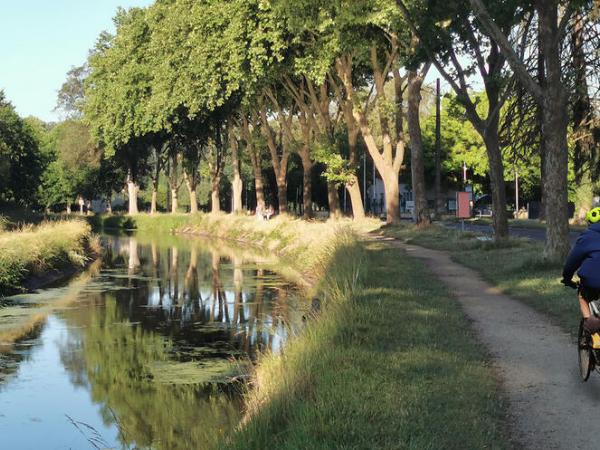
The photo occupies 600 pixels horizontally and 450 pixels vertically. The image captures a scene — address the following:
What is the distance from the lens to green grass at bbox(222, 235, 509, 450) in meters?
6.49

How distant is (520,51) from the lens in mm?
23906

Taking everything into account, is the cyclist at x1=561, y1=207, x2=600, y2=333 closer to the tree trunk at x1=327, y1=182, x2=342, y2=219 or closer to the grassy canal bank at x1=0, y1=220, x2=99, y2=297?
the grassy canal bank at x1=0, y1=220, x2=99, y2=297

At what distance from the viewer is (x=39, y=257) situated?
88.5 ft

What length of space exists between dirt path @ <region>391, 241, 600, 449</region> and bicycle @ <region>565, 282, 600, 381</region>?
203 mm

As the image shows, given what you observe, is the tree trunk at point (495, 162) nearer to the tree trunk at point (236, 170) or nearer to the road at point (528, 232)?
the road at point (528, 232)

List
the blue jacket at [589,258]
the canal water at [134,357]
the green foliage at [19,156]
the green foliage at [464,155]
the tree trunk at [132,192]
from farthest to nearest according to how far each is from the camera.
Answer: the tree trunk at [132,192] < the green foliage at [464,155] < the green foliage at [19,156] < the canal water at [134,357] < the blue jacket at [589,258]

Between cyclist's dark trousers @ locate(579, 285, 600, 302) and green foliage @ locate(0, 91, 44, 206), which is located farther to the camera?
green foliage @ locate(0, 91, 44, 206)

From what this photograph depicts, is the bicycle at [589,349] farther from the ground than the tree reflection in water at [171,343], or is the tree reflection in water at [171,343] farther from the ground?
the bicycle at [589,349]

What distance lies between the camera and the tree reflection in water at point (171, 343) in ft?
35.2

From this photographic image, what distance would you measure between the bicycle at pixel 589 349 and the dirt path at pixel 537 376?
20 centimetres

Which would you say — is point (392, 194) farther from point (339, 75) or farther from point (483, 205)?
point (483, 205)

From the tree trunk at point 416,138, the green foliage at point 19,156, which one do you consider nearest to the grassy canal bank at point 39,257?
the tree trunk at point 416,138

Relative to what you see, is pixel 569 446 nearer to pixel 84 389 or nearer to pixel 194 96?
pixel 84 389

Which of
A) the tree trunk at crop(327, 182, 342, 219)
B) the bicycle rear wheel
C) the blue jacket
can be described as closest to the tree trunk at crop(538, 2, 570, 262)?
the bicycle rear wheel
